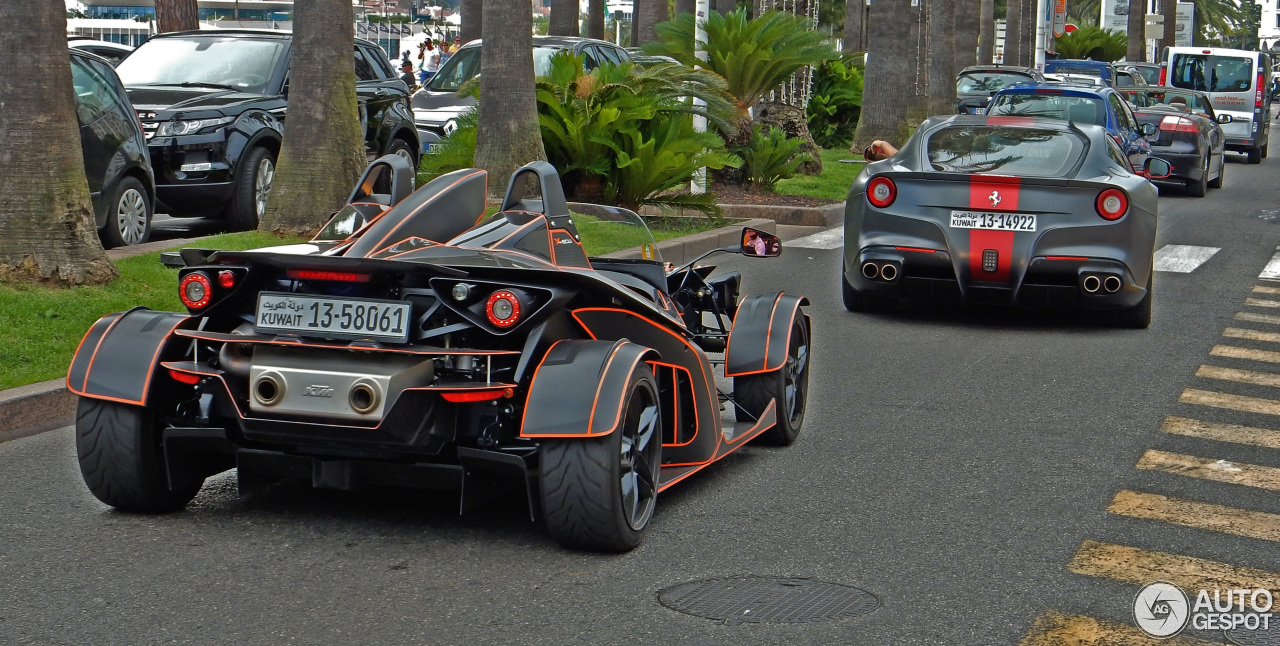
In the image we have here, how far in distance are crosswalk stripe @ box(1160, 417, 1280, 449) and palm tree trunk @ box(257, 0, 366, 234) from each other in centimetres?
661

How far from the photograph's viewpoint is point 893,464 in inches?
253

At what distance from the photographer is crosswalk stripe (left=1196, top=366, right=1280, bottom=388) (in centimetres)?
862

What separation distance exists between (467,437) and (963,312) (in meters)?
6.65

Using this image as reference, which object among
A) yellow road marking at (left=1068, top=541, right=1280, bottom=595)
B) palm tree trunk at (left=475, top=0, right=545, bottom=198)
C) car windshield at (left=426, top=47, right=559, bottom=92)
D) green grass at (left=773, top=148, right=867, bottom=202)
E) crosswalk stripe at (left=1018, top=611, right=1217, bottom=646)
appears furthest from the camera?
car windshield at (left=426, top=47, right=559, bottom=92)

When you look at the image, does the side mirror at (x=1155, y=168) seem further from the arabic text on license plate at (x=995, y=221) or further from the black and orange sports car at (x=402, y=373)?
the black and orange sports car at (x=402, y=373)

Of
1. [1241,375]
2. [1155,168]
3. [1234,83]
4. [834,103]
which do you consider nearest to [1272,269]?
[1155,168]

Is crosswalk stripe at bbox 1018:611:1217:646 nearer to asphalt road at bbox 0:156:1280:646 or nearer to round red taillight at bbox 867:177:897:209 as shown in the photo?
asphalt road at bbox 0:156:1280:646

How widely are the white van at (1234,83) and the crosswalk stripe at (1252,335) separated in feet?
76.8

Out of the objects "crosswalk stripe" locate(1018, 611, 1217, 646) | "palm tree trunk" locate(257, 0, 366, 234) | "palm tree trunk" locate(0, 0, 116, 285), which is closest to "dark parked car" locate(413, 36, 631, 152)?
"palm tree trunk" locate(257, 0, 366, 234)

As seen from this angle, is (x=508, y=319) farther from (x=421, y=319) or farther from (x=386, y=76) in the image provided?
(x=386, y=76)

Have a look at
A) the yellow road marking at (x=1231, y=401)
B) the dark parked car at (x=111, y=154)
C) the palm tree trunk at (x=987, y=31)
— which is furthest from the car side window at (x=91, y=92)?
the palm tree trunk at (x=987, y=31)

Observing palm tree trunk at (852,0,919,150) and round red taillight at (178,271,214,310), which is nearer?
round red taillight at (178,271,214,310)

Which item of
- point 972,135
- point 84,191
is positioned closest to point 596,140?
point 972,135

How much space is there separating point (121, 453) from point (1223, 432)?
4.87 m
